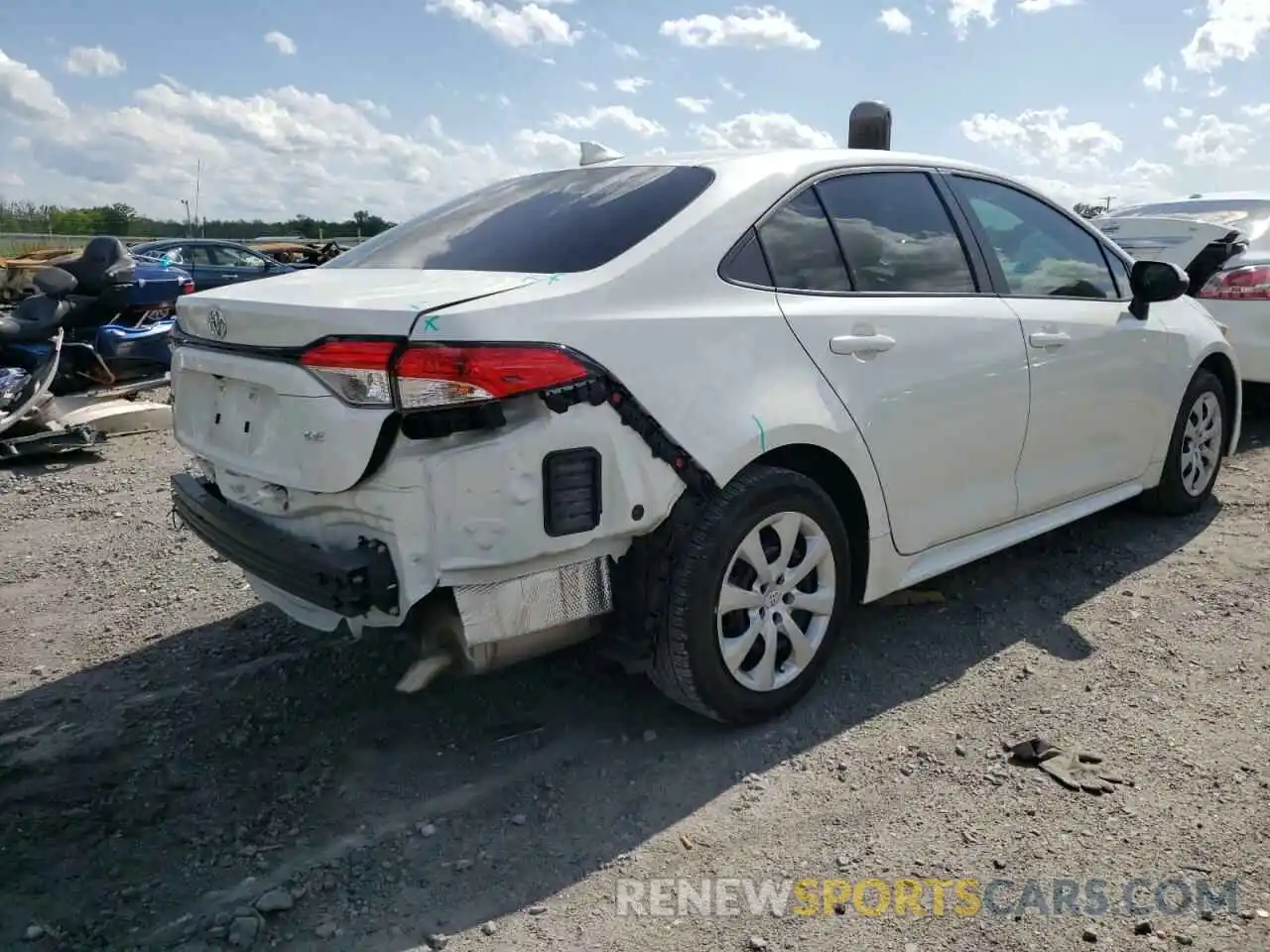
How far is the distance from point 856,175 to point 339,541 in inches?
82.6

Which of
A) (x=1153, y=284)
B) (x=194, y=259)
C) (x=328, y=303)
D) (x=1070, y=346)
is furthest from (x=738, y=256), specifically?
(x=194, y=259)

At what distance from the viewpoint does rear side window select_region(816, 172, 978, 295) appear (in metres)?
3.43

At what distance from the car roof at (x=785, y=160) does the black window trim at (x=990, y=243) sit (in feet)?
0.56

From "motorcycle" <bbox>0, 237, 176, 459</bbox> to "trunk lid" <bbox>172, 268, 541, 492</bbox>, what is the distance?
13.5 ft

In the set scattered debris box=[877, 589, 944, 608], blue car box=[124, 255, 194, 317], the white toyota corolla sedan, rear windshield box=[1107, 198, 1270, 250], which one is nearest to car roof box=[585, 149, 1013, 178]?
the white toyota corolla sedan

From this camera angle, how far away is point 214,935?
2.37 metres

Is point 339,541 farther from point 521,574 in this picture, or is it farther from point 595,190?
point 595,190

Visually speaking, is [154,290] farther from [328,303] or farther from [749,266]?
[749,266]

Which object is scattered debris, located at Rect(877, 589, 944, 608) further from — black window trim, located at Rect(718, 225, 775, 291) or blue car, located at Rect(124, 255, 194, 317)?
blue car, located at Rect(124, 255, 194, 317)

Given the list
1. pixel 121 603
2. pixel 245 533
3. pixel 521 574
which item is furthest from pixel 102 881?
pixel 121 603

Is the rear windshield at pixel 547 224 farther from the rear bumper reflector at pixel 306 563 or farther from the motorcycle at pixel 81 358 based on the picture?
the motorcycle at pixel 81 358

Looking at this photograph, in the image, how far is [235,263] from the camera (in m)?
17.8

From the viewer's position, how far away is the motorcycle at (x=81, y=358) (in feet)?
23.1

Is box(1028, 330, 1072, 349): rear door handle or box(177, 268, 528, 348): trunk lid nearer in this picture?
box(177, 268, 528, 348): trunk lid
